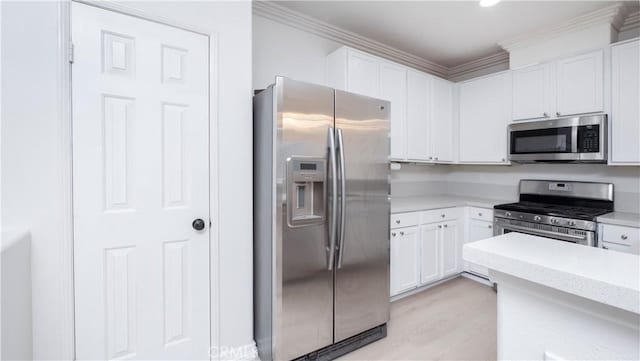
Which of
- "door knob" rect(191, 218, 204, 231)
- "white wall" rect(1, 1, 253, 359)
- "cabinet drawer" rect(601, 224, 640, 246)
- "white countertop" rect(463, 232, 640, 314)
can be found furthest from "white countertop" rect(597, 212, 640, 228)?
"white wall" rect(1, 1, 253, 359)

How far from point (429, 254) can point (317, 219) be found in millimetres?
1687

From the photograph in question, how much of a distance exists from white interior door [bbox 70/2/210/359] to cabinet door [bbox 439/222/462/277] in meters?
2.40

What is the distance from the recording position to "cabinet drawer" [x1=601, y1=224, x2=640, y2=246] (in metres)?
2.19

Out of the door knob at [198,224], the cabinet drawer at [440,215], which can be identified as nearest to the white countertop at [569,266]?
the door knob at [198,224]

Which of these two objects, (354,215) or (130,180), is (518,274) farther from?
(130,180)

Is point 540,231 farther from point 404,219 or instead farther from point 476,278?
point 404,219

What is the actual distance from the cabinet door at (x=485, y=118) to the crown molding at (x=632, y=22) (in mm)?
967

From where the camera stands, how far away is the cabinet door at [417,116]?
10.6ft

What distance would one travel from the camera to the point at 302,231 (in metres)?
1.82

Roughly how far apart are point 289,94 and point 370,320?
1.69m

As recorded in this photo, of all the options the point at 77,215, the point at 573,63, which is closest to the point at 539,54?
the point at 573,63

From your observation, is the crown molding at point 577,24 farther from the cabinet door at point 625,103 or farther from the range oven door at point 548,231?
the range oven door at point 548,231

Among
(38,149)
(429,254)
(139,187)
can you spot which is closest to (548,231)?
(429,254)

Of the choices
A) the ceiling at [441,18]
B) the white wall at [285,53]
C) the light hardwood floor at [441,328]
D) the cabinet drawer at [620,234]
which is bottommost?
the light hardwood floor at [441,328]
